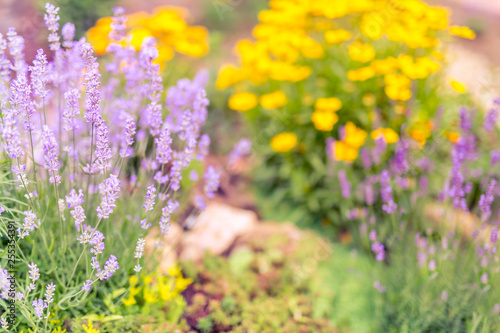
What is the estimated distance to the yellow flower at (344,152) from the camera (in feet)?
10.1

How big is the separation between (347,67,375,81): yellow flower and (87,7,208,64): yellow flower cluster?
1.39 m

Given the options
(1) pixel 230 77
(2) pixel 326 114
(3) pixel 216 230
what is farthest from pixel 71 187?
(1) pixel 230 77

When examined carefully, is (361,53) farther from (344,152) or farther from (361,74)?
(344,152)

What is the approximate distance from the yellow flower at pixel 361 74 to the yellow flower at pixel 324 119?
29cm

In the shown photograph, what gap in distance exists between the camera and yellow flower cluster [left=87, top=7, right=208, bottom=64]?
145 inches

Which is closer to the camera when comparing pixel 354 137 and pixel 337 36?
pixel 354 137

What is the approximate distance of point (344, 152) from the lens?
10.1 ft

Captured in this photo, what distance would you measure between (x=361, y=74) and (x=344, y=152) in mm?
566

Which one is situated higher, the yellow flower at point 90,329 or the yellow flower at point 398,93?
the yellow flower at point 398,93

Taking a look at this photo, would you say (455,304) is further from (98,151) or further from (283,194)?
(98,151)

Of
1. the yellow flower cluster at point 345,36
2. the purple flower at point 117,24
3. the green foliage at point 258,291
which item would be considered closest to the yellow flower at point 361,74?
the yellow flower cluster at point 345,36

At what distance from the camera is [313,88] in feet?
11.8

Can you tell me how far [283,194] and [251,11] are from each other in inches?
190

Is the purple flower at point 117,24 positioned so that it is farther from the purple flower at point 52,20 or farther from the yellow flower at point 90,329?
the yellow flower at point 90,329
